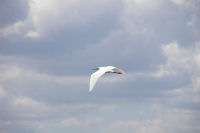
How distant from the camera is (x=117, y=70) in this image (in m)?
150

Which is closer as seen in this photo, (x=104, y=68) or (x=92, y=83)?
(x=92, y=83)

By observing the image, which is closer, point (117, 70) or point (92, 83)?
point (92, 83)

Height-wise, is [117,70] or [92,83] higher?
[117,70]

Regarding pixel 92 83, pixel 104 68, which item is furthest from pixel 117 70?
pixel 92 83

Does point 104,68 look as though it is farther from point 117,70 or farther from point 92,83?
point 92,83

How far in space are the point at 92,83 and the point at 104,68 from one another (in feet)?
95.6

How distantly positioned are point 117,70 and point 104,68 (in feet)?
15.6

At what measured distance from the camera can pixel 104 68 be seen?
150000mm

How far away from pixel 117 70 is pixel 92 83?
30.2 m

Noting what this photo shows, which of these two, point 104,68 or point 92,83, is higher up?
point 104,68

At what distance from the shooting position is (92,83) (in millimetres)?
121438
